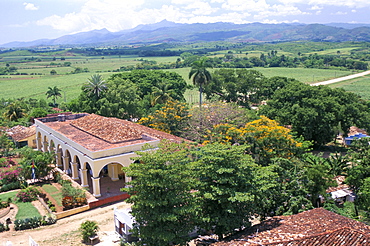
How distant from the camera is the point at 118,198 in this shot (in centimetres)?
2541

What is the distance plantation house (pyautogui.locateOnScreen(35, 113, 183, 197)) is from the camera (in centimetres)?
2511

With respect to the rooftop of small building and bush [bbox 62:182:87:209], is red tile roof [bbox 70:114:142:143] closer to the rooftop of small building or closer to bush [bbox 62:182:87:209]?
the rooftop of small building

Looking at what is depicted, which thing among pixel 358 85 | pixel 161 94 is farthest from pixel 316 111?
pixel 358 85

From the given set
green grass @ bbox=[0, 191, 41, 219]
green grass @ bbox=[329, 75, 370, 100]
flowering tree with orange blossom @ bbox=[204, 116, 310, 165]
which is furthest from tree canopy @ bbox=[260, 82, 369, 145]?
green grass @ bbox=[329, 75, 370, 100]

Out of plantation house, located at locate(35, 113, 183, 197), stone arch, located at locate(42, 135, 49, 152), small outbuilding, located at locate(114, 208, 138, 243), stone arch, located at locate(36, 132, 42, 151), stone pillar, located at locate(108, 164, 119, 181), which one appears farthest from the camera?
stone arch, located at locate(36, 132, 42, 151)

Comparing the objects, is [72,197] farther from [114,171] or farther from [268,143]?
[268,143]

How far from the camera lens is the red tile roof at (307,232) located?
13914mm

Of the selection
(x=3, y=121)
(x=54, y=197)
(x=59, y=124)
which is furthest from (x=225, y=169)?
(x=3, y=121)

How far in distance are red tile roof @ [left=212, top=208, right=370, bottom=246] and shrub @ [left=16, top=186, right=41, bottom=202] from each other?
52.8 feet

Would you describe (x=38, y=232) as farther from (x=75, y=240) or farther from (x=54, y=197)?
(x=54, y=197)

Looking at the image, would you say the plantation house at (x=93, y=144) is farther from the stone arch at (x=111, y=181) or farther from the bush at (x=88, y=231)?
the bush at (x=88, y=231)

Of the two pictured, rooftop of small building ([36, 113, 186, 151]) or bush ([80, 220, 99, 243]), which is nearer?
bush ([80, 220, 99, 243])

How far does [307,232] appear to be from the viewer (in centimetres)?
1481

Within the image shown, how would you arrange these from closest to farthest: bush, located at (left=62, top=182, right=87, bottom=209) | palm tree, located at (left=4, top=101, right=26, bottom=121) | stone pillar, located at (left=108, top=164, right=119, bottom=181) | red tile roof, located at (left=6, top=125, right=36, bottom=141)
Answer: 1. bush, located at (left=62, top=182, right=87, bottom=209)
2. stone pillar, located at (left=108, top=164, right=119, bottom=181)
3. red tile roof, located at (left=6, top=125, right=36, bottom=141)
4. palm tree, located at (left=4, top=101, right=26, bottom=121)
